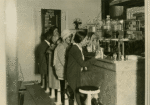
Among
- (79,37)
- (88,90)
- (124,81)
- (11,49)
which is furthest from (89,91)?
(11,49)

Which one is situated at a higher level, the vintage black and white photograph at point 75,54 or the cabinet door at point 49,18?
the cabinet door at point 49,18

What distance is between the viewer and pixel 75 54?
301 cm

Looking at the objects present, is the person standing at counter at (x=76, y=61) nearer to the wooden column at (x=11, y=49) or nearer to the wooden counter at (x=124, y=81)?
the wooden counter at (x=124, y=81)

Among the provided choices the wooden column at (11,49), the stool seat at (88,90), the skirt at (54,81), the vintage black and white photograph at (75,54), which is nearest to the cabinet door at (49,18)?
the vintage black and white photograph at (75,54)

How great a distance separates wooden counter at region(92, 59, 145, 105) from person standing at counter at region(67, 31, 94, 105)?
516 millimetres

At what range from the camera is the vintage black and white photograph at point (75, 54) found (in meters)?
1.07

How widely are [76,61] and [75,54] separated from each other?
0.44ft

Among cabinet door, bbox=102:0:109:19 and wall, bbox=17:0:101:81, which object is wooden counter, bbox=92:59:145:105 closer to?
wall, bbox=17:0:101:81

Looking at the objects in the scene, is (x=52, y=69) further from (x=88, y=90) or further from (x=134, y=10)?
(x=134, y=10)

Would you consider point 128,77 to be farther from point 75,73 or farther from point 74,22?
point 74,22

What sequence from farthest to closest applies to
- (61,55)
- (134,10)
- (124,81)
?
(134,10), (61,55), (124,81)

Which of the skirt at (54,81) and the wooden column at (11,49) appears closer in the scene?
the wooden column at (11,49)

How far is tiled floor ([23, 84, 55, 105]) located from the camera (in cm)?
424

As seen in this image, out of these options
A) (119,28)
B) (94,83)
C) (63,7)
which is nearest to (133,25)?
(119,28)
